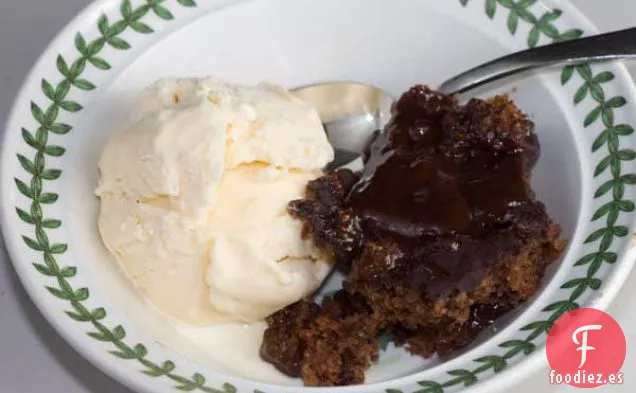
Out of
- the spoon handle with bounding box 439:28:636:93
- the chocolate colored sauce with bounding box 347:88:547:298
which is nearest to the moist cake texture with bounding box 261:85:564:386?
the chocolate colored sauce with bounding box 347:88:547:298

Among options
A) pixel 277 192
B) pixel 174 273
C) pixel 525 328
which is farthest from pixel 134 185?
pixel 525 328

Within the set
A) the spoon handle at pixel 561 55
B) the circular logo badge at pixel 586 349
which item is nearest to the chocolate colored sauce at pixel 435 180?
the spoon handle at pixel 561 55

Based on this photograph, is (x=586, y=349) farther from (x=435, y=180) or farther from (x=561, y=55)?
(x=561, y=55)

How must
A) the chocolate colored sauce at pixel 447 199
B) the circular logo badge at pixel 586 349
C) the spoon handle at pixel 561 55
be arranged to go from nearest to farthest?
the circular logo badge at pixel 586 349, the chocolate colored sauce at pixel 447 199, the spoon handle at pixel 561 55

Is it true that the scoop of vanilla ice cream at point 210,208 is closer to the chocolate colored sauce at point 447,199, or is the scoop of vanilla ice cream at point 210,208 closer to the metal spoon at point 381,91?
the chocolate colored sauce at point 447,199

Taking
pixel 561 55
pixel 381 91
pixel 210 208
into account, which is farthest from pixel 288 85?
pixel 561 55

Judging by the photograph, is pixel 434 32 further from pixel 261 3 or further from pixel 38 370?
pixel 38 370

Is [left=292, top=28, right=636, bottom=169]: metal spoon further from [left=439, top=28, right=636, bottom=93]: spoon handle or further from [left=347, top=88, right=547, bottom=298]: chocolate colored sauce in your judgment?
[left=347, top=88, right=547, bottom=298]: chocolate colored sauce
